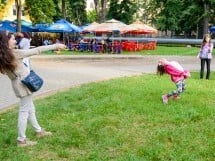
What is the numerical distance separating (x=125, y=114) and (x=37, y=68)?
1393cm


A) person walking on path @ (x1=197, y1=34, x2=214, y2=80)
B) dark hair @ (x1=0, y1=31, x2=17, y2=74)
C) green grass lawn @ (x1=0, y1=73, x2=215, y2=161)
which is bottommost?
green grass lawn @ (x1=0, y1=73, x2=215, y2=161)

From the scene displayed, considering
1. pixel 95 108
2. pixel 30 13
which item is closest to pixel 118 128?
pixel 95 108

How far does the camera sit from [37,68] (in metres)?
22.7

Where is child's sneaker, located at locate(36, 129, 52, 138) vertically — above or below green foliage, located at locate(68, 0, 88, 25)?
below

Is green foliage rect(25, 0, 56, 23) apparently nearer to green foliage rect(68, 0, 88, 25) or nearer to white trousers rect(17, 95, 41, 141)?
green foliage rect(68, 0, 88, 25)

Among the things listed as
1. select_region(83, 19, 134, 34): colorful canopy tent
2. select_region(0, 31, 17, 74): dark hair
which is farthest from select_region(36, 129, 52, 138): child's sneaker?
select_region(83, 19, 134, 34): colorful canopy tent

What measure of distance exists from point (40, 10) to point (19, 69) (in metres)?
35.0

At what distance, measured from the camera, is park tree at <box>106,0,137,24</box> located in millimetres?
63531

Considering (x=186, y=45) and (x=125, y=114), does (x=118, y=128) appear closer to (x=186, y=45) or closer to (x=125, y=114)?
(x=125, y=114)

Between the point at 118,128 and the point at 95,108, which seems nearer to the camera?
the point at 118,128

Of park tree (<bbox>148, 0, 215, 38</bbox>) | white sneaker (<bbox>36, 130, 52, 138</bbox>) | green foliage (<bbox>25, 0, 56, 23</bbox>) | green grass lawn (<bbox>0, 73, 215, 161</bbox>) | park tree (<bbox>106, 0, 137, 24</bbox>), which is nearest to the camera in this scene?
green grass lawn (<bbox>0, 73, 215, 161</bbox>)

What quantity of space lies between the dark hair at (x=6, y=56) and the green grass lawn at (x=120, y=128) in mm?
1219

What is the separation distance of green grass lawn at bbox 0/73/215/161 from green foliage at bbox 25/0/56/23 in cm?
3027

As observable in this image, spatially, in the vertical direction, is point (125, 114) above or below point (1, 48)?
below
